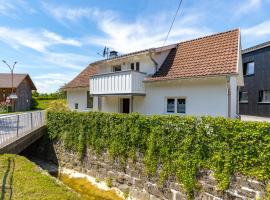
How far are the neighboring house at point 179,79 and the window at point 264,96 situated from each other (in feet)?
28.6

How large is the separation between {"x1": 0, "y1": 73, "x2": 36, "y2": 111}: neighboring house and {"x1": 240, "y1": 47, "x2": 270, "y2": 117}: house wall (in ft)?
114

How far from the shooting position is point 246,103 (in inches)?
976

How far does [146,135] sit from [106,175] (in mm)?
3395

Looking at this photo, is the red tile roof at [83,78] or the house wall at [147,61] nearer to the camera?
the house wall at [147,61]

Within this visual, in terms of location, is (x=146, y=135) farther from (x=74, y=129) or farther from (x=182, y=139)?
(x=74, y=129)

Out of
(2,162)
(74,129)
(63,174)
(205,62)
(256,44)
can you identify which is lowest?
(63,174)

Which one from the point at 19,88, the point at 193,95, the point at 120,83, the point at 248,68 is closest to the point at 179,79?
the point at 193,95

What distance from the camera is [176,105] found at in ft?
44.8

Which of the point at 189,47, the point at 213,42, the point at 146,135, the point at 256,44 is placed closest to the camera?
the point at 146,135

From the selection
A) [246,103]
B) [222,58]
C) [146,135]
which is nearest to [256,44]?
[246,103]

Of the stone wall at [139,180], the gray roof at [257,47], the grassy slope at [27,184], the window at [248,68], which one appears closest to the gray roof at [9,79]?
the stone wall at [139,180]

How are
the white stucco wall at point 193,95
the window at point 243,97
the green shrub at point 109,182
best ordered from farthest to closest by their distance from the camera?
the window at point 243,97 < the white stucco wall at point 193,95 < the green shrub at point 109,182

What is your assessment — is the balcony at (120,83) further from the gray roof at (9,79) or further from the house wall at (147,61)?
the gray roof at (9,79)

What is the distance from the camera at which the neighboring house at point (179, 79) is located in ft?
38.9
